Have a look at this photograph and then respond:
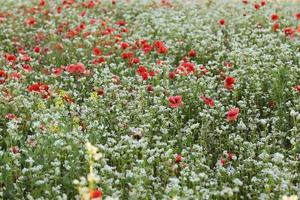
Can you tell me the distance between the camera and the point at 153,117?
22.9 feet

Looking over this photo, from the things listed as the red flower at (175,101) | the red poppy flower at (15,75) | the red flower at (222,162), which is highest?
the red poppy flower at (15,75)

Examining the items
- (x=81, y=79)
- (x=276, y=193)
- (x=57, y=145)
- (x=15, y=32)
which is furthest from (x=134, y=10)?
(x=276, y=193)

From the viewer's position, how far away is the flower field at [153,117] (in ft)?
17.4

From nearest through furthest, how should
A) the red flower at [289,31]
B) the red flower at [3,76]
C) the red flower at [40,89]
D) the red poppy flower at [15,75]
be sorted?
the red flower at [40,89]
the red flower at [3,76]
the red poppy flower at [15,75]
the red flower at [289,31]

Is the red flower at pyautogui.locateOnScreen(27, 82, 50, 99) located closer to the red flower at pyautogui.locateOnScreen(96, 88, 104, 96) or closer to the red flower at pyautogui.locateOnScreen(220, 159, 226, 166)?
the red flower at pyautogui.locateOnScreen(96, 88, 104, 96)

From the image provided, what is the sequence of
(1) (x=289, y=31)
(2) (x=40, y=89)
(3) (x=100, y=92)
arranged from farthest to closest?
(1) (x=289, y=31) → (3) (x=100, y=92) → (2) (x=40, y=89)

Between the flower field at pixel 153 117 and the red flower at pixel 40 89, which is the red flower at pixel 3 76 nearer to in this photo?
the flower field at pixel 153 117

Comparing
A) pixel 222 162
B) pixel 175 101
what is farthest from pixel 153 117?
pixel 222 162

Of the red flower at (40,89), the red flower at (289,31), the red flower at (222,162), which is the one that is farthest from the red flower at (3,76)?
the red flower at (289,31)

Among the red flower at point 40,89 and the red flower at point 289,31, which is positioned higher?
the red flower at point 289,31

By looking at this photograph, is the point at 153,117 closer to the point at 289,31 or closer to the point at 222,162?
the point at 222,162

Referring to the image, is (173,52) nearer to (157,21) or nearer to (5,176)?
(157,21)

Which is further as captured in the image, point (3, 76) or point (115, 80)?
point (3, 76)

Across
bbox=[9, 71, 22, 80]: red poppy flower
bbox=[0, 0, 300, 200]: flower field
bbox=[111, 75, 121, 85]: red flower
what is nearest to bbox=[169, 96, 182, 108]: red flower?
bbox=[0, 0, 300, 200]: flower field
